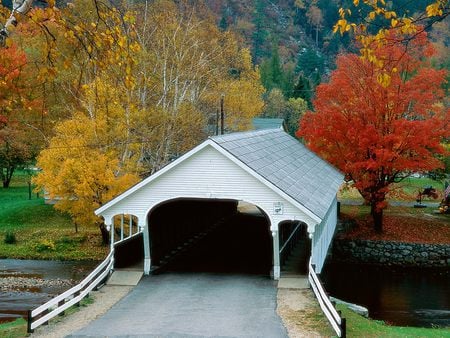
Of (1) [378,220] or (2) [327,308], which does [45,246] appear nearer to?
(1) [378,220]

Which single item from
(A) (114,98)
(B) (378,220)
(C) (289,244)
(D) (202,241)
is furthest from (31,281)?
(B) (378,220)

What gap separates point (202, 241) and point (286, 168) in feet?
22.8

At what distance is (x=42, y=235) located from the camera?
35094 mm

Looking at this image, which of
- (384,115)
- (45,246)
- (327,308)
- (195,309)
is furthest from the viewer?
(45,246)

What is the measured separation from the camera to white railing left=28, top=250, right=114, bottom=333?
13.9 meters

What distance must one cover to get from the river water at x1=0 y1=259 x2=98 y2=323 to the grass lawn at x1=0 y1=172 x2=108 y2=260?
96cm

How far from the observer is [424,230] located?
1400 inches

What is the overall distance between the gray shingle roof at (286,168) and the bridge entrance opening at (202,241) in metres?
2.93

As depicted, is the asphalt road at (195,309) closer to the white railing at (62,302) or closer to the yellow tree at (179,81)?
the white railing at (62,302)

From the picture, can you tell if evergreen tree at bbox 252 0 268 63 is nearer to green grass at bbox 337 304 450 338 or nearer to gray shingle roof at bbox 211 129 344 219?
gray shingle roof at bbox 211 129 344 219

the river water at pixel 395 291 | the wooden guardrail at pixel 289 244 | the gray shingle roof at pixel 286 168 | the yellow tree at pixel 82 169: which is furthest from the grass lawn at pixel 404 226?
the yellow tree at pixel 82 169

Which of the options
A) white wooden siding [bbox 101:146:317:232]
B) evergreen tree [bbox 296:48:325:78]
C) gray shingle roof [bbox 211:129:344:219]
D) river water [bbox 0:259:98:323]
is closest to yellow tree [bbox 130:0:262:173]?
river water [bbox 0:259:98:323]

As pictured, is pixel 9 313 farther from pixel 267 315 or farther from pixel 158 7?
pixel 158 7

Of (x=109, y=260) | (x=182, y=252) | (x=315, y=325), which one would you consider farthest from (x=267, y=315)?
(x=182, y=252)
